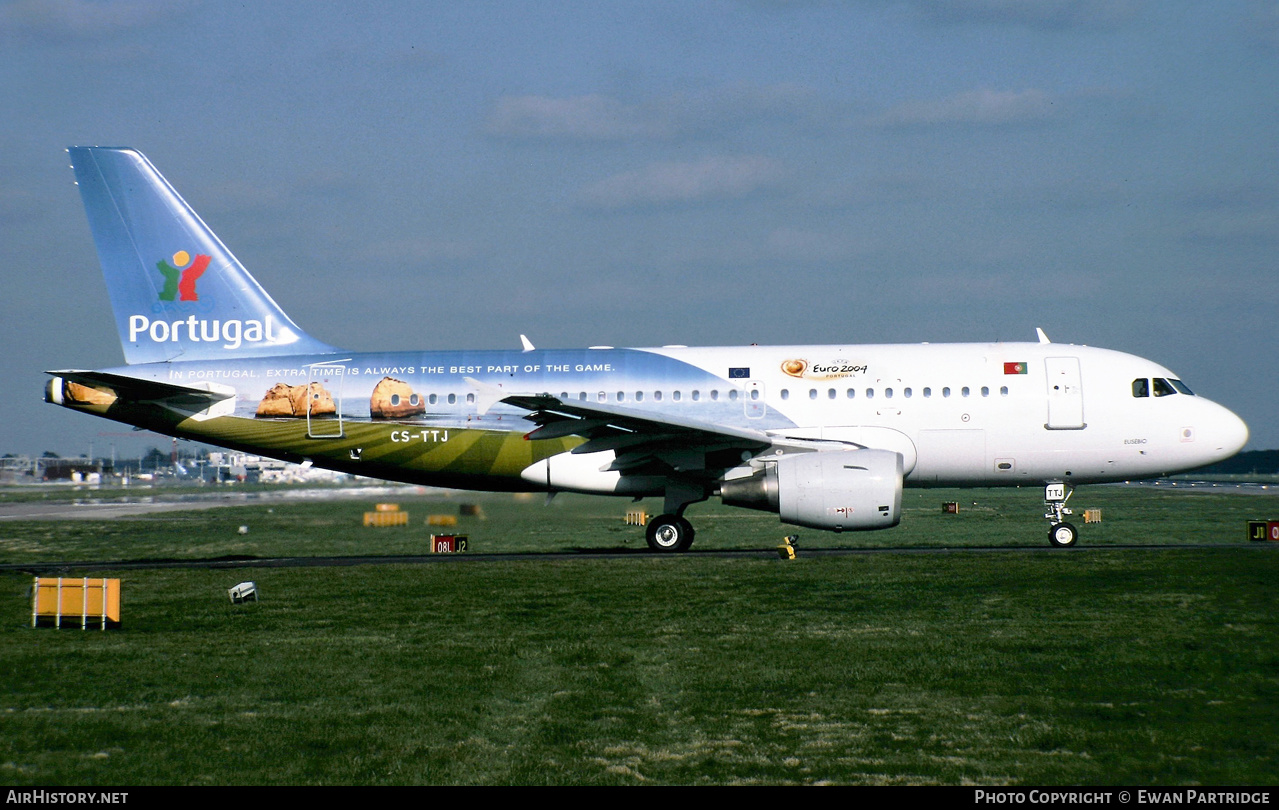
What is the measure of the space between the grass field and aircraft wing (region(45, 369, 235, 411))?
4.83 m

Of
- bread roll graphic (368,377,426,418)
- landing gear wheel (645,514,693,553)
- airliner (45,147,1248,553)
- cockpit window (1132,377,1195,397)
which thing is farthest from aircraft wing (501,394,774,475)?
cockpit window (1132,377,1195,397)

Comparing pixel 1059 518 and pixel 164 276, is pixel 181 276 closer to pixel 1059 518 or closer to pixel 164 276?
pixel 164 276

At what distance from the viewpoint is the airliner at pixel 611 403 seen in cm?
2425

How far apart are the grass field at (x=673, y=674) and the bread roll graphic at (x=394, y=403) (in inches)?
185

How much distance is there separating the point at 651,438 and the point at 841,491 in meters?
4.01

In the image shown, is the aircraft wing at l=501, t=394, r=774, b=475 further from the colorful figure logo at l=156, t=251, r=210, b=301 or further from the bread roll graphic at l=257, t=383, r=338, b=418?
the colorful figure logo at l=156, t=251, r=210, b=301

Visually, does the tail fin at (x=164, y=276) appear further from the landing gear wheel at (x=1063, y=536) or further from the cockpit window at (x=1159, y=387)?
the cockpit window at (x=1159, y=387)

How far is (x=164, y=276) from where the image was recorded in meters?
26.5

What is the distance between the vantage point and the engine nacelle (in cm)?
2195

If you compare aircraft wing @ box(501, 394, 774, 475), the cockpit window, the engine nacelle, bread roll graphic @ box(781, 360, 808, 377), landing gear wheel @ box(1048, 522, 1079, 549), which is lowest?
landing gear wheel @ box(1048, 522, 1079, 549)

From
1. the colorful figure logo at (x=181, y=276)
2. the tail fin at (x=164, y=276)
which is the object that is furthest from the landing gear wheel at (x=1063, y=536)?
the colorful figure logo at (x=181, y=276)

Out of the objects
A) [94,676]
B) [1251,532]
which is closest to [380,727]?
[94,676]

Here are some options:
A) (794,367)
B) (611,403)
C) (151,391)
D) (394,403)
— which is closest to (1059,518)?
(794,367)

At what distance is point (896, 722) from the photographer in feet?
30.6
